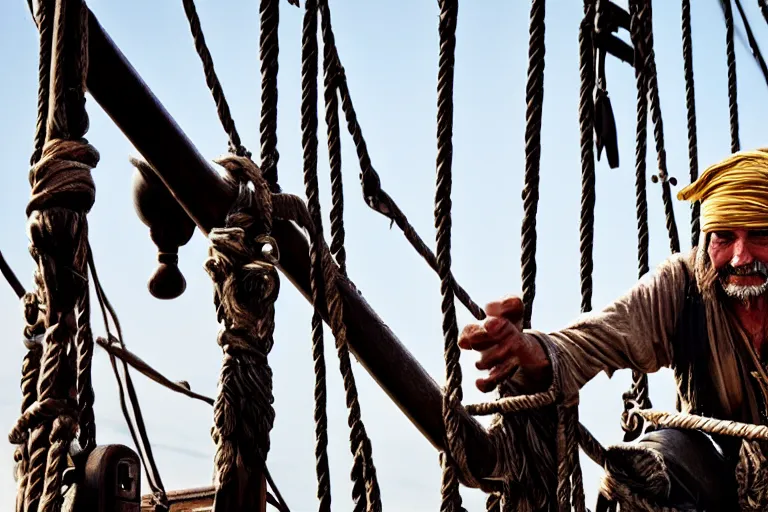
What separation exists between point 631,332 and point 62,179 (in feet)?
2.69

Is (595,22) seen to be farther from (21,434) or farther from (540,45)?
(21,434)

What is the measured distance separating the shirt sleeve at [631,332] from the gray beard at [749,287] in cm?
8

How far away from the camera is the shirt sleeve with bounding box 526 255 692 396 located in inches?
61.5

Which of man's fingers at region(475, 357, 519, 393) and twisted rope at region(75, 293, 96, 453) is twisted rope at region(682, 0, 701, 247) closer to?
man's fingers at region(475, 357, 519, 393)

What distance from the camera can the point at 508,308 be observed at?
148 cm

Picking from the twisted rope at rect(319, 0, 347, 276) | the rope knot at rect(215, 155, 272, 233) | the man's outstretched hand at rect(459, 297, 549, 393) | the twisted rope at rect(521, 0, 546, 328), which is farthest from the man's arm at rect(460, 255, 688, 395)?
the rope knot at rect(215, 155, 272, 233)

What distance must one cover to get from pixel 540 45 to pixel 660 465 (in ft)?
1.95

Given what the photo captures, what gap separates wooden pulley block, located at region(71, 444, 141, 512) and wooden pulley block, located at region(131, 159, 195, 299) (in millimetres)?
427

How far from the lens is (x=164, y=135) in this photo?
141 cm

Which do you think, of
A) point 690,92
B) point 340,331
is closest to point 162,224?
point 340,331

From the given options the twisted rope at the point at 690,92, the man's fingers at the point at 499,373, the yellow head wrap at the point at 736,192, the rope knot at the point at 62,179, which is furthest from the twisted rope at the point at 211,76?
the twisted rope at the point at 690,92

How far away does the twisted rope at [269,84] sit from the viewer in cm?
142

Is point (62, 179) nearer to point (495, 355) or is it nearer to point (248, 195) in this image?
point (248, 195)

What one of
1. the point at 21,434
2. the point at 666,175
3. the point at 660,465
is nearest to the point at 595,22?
the point at 666,175
